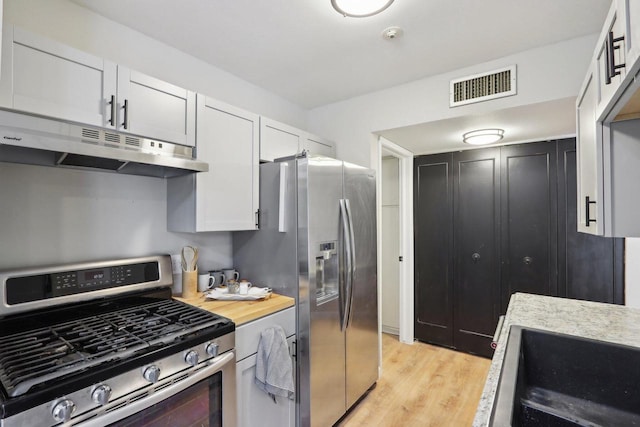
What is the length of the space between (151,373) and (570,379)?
1.58 metres

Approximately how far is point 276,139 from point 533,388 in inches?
80.2

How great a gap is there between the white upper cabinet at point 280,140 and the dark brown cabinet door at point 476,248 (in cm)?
173

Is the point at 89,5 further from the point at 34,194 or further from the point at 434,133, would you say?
the point at 434,133

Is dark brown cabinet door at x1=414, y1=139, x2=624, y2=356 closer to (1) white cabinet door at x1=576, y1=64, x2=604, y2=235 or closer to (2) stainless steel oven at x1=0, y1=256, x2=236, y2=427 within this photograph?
(1) white cabinet door at x1=576, y1=64, x2=604, y2=235

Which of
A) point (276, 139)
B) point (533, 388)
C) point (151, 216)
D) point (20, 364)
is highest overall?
point (276, 139)

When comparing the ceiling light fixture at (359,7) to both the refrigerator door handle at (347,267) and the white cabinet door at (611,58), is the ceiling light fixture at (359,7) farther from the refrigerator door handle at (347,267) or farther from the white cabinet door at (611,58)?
the refrigerator door handle at (347,267)

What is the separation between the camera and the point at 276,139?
7.61 feet

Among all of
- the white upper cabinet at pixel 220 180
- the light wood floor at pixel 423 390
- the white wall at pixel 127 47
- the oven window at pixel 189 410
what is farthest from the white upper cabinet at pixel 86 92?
the light wood floor at pixel 423 390

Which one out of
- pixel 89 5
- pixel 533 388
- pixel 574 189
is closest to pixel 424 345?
Result: pixel 574 189

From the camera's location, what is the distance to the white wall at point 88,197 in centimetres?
146

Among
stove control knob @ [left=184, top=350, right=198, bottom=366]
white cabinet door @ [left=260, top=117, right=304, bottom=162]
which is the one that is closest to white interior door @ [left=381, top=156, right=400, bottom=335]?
white cabinet door @ [left=260, top=117, right=304, bottom=162]

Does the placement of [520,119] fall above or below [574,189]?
above

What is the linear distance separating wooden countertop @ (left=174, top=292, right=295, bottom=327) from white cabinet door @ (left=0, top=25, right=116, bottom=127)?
3.52ft

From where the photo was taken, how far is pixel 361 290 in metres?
2.35
